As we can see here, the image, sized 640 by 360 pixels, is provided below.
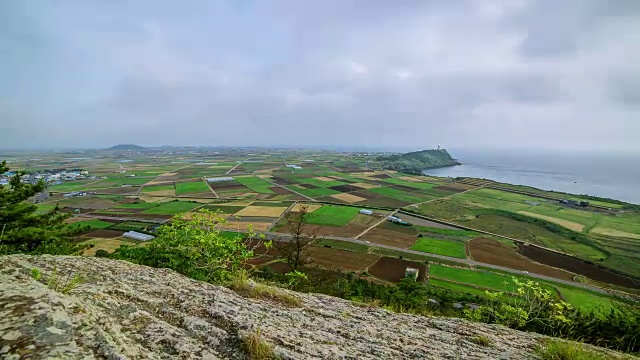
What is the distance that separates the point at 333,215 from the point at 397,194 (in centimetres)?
4084

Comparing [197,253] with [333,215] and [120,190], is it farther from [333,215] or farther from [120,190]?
[120,190]

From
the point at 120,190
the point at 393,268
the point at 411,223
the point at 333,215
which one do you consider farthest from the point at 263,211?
the point at 120,190

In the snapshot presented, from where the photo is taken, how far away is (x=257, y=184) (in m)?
118

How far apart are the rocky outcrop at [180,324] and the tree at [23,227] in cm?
1911

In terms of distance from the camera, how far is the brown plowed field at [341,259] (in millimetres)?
44656

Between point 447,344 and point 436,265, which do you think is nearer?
point 447,344

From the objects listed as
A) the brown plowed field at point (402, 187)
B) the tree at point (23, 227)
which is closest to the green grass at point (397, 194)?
the brown plowed field at point (402, 187)

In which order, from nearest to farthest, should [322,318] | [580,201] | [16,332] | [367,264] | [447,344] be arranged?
[16,332] < [447,344] < [322,318] < [367,264] < [580,201]

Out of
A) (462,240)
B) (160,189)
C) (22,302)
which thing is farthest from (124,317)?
(160,189)

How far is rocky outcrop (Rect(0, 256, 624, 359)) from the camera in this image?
3.12 meters

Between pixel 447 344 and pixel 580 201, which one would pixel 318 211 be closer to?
pixel 447 344

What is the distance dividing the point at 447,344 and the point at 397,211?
80359mm

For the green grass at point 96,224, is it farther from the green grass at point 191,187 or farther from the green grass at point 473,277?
the green grass at point 473,277

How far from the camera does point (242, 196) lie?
9506cm
